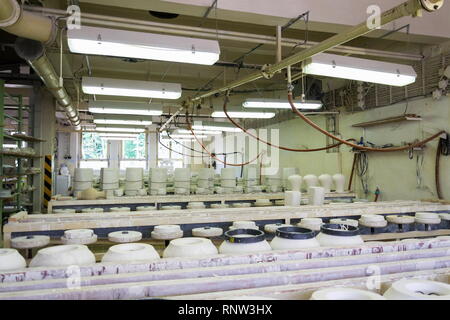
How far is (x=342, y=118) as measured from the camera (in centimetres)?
700

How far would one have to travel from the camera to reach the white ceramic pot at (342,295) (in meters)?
1.34

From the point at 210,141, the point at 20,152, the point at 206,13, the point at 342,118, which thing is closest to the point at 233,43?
the point at 206,13

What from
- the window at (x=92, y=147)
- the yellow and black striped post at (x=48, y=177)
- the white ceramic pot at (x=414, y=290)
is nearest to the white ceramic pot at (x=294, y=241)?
the white ceramic pot at (x=414, y=290)

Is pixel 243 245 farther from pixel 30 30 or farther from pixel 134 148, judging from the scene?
pixel 134 148

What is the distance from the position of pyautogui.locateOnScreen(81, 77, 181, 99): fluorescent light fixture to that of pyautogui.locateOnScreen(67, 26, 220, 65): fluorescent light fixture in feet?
4.59

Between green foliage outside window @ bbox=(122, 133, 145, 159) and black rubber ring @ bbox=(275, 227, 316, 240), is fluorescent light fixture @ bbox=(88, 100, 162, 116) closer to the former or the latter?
black rubber ring @ bbox=(275, 227, 316, 240)

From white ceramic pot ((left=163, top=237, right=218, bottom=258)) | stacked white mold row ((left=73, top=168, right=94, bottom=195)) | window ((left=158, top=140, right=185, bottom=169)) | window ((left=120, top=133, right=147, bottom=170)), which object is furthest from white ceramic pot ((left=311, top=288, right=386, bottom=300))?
window ((left=120, top=133, right=147, bottom=170))

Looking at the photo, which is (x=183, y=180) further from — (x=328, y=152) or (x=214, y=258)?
(x=214, y=258)

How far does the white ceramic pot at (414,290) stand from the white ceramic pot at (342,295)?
0.08 m

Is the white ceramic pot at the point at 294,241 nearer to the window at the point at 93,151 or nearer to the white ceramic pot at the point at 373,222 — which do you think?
the white ceramic pot at the point at 373,222

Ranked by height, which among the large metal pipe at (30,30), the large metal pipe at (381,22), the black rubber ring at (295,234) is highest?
the large metal pipe at (30,30)

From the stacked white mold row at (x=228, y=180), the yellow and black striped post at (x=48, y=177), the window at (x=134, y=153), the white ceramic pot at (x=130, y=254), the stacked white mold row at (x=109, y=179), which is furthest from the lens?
the window at (x=134, y=153)

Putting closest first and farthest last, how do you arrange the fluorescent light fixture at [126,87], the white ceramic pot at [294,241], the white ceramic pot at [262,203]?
the white ceramic pot at [294,241]
the fluorescent light fixture at [126,87]
the white ceramic pot at [262,203]
